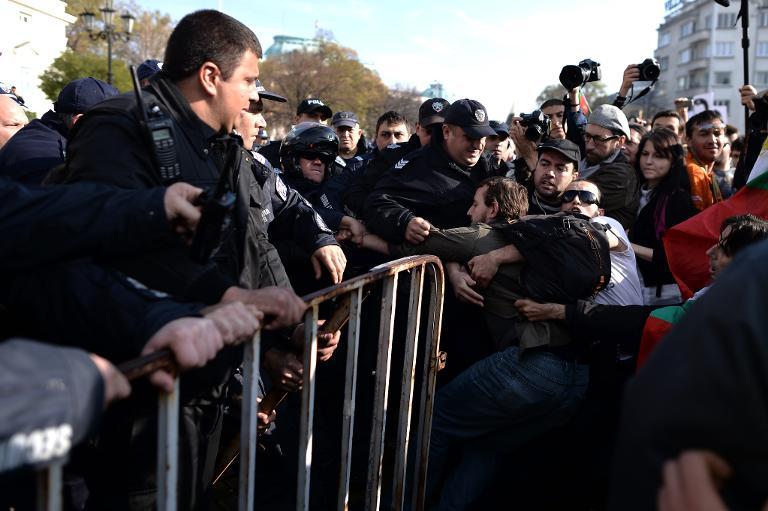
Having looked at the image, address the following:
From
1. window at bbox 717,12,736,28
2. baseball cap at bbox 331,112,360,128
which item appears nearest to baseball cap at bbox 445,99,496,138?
baseball cap at bbox 331,112,360,128

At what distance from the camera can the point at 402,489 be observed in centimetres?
293

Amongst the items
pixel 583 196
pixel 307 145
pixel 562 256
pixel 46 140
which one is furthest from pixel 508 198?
pixel 46 140

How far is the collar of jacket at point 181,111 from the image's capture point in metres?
2.21

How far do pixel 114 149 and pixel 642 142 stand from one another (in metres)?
3.80

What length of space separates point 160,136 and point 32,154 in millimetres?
1612

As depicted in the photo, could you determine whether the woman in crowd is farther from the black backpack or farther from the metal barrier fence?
the metal barrier fence

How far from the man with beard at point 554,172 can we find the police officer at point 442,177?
1.29ft

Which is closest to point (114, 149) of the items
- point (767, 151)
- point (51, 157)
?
point (51, 157)

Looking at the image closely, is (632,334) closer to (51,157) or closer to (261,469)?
(261,469)

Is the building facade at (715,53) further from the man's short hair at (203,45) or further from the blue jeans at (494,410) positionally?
the man's short hair at (203,45)

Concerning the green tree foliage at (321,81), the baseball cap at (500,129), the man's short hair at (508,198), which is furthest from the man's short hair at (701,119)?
the green tree foliage at (321,81)

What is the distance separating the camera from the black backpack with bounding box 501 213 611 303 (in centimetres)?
317

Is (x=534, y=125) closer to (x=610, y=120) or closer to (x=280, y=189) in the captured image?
(x=610, y=120)

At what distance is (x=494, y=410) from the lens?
3.19 m
